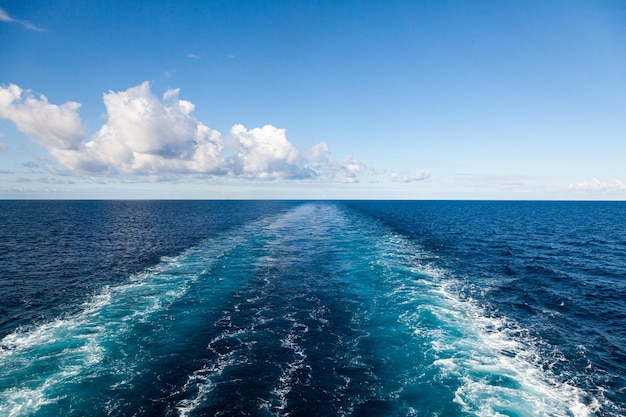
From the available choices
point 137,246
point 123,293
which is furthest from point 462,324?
point 137,246

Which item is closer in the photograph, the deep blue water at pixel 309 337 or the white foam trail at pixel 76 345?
the deep blue water at pixel 309 337

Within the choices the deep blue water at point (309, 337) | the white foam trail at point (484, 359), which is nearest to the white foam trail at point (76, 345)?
the deep blue water at point (309, 337)

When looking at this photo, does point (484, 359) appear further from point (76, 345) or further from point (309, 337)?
point (76, 345)

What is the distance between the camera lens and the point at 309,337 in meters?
24.7

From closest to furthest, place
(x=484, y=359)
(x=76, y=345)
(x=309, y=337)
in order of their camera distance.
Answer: (x=484, y=359) < (x=76, y=345) < (x=309, y=337)

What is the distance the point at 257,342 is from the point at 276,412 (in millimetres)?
7827

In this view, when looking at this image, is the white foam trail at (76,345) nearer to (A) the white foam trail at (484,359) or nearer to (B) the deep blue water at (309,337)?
(B) the deep blue water at (309,337)

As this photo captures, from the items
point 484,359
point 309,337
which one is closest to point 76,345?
point 309,337

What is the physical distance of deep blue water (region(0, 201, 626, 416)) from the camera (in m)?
17.3

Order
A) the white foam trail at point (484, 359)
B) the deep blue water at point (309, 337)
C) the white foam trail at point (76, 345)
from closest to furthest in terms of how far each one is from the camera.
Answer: the white foam trail at point (484, 359) → the deep blue water at point (309, 337) → the white foam trail at point (76, 345)

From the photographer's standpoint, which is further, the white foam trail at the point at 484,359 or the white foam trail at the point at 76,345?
the white foam trail at the point at 76,345

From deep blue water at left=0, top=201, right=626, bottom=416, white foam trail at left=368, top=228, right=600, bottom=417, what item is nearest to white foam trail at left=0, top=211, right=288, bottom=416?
deep blue water at left=0, top=201, right=626, bottom=416

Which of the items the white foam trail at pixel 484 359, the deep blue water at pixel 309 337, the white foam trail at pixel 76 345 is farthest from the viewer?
the white foam trail at pixel 76 345

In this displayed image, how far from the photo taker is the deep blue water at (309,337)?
56.9 ft
